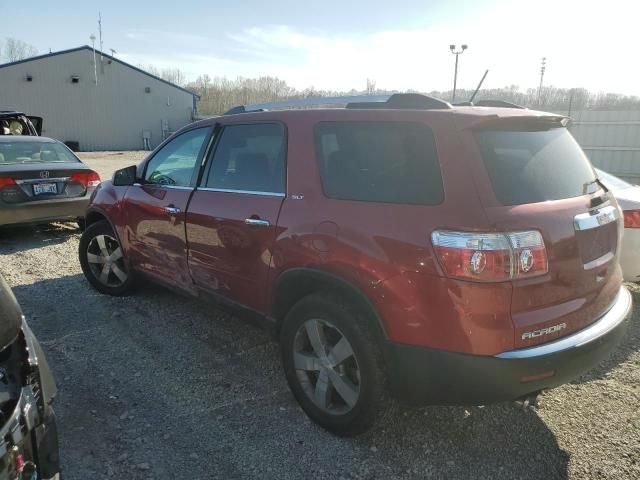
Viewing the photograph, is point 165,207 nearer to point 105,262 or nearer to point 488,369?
point 105,262

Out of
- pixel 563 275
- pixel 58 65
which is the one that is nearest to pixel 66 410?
pixel 563 275

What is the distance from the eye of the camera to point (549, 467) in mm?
2553

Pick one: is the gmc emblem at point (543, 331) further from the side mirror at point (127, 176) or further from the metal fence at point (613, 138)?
the metal fence at point (613, 138)

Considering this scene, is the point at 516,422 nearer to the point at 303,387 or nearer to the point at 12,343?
the point at 303,387

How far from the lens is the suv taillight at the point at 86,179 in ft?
23.5

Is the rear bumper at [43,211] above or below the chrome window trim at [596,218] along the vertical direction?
below

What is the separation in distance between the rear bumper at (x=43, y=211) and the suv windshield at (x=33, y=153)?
0.87 meters

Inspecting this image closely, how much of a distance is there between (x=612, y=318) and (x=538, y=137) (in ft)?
3.52

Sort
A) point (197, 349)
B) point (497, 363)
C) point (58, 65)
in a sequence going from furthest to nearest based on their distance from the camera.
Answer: point (58, 65) < point (197, 349) < point (497, 363)

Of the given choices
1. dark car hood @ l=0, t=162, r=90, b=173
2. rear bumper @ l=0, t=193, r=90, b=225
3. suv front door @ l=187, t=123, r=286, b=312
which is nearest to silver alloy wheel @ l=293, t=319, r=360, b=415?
suv front door @ l=187, t=123, r=286, b=312

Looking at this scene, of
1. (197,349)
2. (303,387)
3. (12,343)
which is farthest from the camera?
(197,349)

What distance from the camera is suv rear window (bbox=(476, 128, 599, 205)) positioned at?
2326 mm

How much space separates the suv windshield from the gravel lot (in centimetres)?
424

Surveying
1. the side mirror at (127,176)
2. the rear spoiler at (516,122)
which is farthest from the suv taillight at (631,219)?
the side mirror at (127,176)
